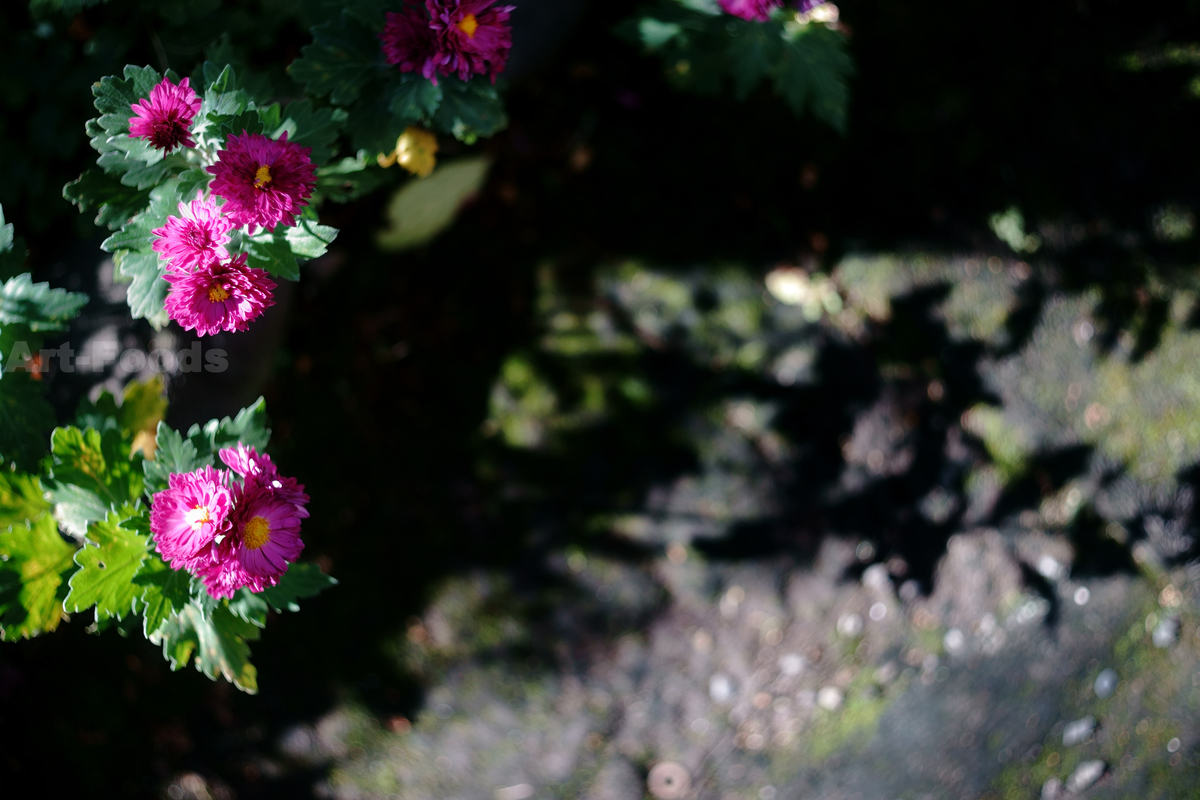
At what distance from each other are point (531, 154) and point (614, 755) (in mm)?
2280

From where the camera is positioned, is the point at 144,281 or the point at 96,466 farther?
the point at 96,466

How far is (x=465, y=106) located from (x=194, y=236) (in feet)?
1.99

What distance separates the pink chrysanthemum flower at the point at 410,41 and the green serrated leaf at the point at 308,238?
383 millimetres

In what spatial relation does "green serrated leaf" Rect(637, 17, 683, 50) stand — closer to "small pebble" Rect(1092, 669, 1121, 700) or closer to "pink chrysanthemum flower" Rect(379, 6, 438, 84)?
"pink chrysanthemum flower" Rect(379, 6, 438, 84)

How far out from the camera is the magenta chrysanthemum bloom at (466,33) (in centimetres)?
139

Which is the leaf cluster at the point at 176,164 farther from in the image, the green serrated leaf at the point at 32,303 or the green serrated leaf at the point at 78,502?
the green serrated leaf at the point at 78,502

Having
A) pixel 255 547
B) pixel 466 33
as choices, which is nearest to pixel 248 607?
pixel 255 547

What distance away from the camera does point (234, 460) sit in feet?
4.38

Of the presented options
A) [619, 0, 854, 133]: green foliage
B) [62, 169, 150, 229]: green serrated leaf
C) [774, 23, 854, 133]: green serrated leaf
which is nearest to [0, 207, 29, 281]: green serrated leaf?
[62, 169, 150, 229]: green serrated leaf

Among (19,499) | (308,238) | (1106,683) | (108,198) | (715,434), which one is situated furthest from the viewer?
(1106,683)

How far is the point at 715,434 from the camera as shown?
8.65 ft

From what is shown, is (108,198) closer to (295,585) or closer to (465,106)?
(465,106)

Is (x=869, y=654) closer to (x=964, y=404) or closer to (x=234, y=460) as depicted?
(x=964, y=404)

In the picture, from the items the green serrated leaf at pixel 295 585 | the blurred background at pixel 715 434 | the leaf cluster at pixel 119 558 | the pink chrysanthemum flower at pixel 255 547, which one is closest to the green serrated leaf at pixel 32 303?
the leaf cluster at pixel 119 558
